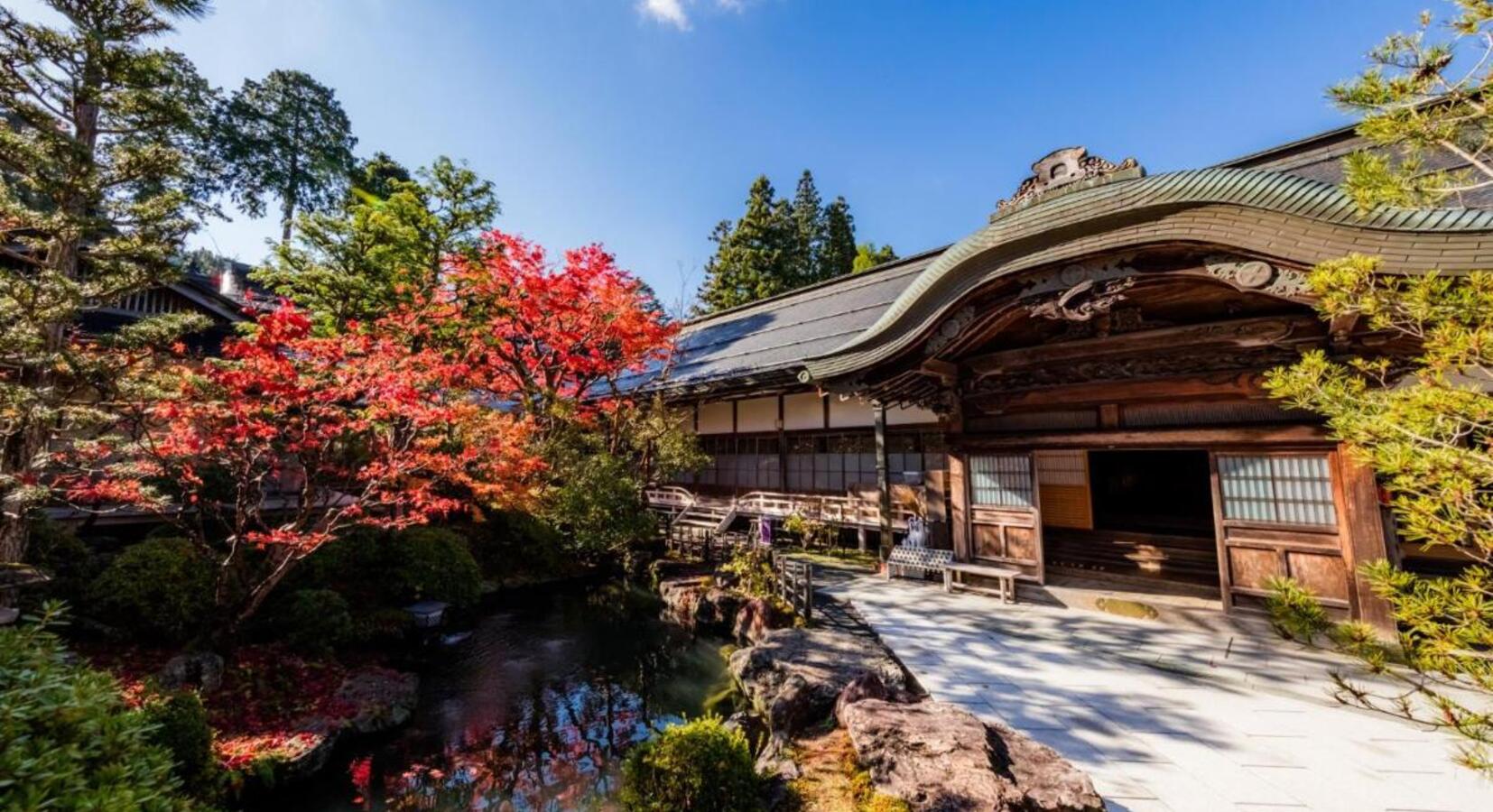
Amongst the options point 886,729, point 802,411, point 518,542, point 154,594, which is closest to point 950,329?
point 886,729

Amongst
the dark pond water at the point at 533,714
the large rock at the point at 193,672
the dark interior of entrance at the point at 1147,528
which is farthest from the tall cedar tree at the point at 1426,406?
the large rock at the point at 193,672

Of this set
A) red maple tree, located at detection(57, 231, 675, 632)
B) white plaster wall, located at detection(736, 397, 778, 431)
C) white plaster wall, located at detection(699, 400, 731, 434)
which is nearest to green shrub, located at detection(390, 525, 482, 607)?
red maple tree, located at detection(57, 231, 675, 632)

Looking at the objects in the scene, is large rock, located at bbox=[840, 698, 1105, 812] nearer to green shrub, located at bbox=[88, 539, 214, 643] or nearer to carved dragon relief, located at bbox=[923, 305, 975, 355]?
carved dragon relief, located at bbox=[923, 305, 975, 355]

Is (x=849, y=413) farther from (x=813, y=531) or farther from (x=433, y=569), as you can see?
(x=433, y=569)

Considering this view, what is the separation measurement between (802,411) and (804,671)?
8.36 m

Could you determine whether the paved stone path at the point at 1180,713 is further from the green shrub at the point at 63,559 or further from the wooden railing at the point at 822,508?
the green shrub at the point at 63,559

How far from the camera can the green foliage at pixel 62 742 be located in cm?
204

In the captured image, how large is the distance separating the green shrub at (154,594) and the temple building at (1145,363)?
8.05 metres

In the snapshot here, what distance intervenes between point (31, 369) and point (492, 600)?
6.50 meters

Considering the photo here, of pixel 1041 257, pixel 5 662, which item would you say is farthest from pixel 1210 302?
pixel 5 662

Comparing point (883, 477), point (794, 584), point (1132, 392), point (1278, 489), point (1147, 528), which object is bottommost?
point (794, 584)

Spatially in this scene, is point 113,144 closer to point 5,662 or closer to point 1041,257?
point 5,662

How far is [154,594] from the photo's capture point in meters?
6.14

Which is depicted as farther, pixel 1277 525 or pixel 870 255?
pixel 870 255
